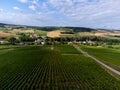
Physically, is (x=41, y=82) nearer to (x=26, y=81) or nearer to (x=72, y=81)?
(x=26, y=81)

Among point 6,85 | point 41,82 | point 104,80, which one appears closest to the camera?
point 6,85

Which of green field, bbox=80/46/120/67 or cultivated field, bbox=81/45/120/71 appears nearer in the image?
cultivated field, bbox=81/45/120/71

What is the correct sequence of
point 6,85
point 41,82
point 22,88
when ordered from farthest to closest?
point 41,82 < point 6,85 < point 22,88

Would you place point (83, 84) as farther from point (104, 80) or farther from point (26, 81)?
point (26, 81)

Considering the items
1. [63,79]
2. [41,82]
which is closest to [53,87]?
[41,82]

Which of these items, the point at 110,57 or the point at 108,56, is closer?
the point at 110,57

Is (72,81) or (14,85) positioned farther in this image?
(72,81)

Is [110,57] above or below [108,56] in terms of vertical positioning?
above

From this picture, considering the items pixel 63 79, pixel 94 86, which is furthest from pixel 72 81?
pixel 94 86

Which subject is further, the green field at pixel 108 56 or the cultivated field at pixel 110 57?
the green field at pixel 108 56
